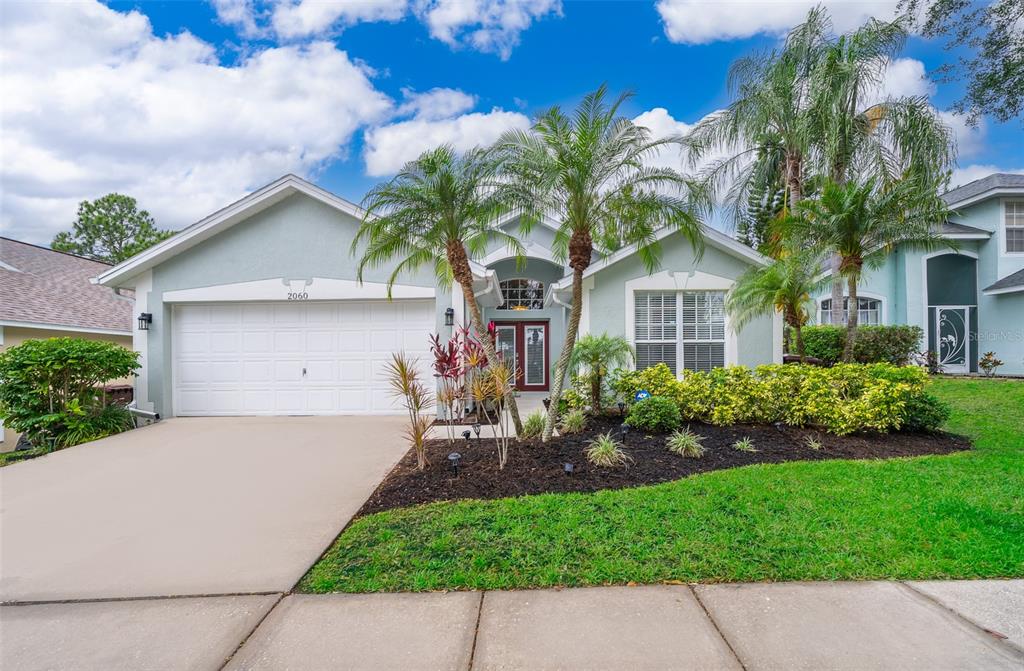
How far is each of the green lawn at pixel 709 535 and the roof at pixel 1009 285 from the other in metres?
13.0

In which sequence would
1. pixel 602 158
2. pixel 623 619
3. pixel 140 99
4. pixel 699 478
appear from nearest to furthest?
1. pixel 623 619
2. pixel 699 478
3. pixel 602 158
4. pixel 140 99

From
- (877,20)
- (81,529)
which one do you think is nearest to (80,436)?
(81,529)

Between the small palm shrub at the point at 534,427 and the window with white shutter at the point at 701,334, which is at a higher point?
the window with white shutter at the point at 701,334

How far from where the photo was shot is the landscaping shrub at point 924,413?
7.61 meters

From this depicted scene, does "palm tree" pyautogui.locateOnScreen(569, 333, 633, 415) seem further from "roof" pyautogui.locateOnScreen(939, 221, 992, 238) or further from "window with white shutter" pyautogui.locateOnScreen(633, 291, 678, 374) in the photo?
"roof" pyautogui.locateOnScreen(939, 221, 992, 238)

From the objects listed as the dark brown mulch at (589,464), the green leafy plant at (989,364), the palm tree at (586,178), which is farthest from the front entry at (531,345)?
the green leafy plant at (989,364)

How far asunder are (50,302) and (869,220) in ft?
65.9

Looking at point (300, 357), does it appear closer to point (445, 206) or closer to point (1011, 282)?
point (445, 206)

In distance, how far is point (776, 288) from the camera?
9594 millimetres

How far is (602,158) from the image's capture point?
21.9 ft

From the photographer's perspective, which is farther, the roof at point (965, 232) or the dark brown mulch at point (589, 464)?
the roof at point (965, 232)

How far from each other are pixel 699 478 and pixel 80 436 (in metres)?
10.3

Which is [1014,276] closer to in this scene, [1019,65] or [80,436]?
[1019,65]

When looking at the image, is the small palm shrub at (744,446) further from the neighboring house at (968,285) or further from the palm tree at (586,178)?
the neighboring house at (968,285)
